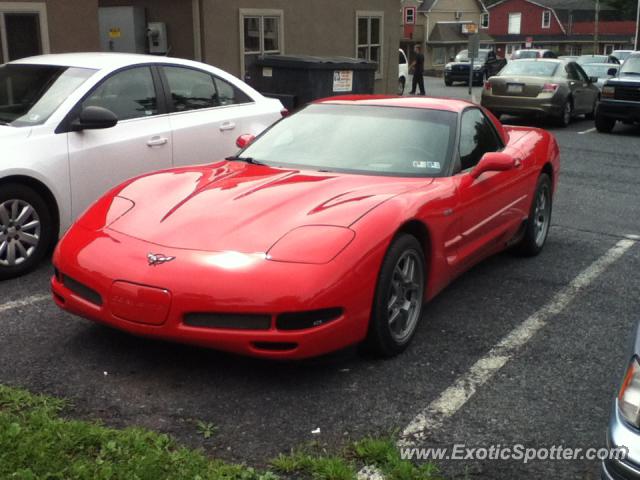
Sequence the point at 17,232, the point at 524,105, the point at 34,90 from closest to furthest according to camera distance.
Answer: the point at 17,232
the point at 34,90
the point at 524,105

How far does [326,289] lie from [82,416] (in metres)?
1.22

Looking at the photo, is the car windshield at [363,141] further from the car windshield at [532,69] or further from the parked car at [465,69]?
the parked car at [465,69]

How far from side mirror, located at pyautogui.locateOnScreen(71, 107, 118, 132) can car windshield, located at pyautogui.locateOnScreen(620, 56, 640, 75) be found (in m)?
13.0

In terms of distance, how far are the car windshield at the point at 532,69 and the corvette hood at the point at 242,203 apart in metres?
13.6

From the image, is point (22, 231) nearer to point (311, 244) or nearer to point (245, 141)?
point (245, 141)

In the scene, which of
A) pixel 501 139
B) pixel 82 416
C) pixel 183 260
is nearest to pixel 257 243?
pixel 183 260

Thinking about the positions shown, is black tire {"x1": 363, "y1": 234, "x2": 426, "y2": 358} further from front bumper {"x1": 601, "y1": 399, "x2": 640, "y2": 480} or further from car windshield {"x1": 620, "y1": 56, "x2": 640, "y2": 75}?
car windshield {"x1": 620, "y1": 56, "x2": 640, "y2": 75}

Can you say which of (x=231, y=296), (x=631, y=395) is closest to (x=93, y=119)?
(x=231, y=296)

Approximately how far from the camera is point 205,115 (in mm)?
7070

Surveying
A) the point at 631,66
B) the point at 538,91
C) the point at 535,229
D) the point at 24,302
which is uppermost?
the point at 631,66

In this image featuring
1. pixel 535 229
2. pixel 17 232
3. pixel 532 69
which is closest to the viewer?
pixel 17 232

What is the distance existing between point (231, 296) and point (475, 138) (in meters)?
2.53

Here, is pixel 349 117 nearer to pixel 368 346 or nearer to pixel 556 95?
pixel 368 346

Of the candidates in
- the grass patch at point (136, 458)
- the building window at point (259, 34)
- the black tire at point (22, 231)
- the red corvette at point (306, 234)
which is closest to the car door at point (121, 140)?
the black tire at point (22, 231)
